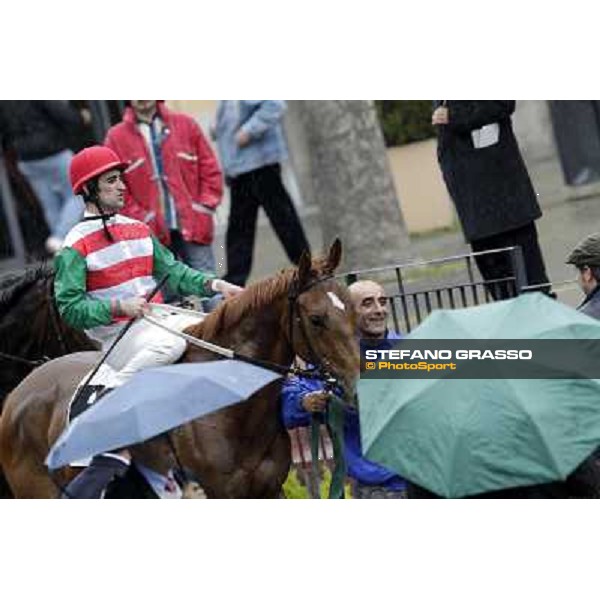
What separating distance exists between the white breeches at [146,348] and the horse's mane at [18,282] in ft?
2.44

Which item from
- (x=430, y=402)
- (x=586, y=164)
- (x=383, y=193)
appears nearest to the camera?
(x=430, y=402)

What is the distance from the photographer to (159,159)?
11.3 metres

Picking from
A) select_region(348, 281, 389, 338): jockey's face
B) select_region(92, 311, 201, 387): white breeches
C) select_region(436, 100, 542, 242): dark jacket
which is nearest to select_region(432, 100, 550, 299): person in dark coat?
select_region(436, 100, 542, 242): dark jacket

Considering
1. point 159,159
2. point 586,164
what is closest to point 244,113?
point 159,159

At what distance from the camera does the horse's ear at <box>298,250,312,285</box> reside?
10312 mm

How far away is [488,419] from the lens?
1012 cm

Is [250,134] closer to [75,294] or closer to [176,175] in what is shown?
[176,175]

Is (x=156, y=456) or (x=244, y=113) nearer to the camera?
(x=156, y=456)

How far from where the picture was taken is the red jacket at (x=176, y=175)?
11.1 metres

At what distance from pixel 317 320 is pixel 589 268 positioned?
100 cm

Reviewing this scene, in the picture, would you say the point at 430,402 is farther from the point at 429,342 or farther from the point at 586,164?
the point at 586,164

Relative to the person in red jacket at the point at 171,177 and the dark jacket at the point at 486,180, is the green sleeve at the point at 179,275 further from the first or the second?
the dark jacket at the point at 486,180

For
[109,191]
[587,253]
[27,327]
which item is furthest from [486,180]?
[27,327]

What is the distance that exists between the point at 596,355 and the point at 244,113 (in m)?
1.86
